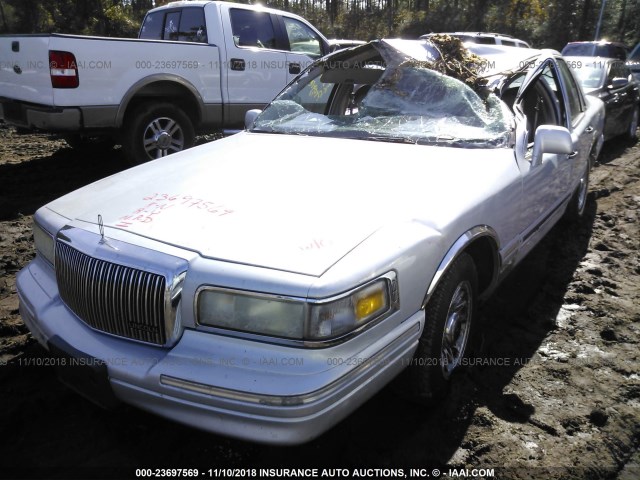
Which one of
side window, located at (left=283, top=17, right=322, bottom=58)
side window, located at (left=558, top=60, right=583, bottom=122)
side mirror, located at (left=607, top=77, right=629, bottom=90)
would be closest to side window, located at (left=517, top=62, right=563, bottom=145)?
side window, located at (left=558, top=60, right=583, bottom=122)

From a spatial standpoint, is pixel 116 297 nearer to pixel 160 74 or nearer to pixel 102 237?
pixel 102 237

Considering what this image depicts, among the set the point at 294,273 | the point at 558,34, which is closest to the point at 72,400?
the point at 294,273

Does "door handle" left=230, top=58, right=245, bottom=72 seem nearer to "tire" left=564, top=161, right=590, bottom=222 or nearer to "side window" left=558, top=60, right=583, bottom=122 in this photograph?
"side window" left=558, top=60, right=583, bottom=122

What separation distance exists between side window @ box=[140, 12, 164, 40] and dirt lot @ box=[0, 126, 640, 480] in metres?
4.67

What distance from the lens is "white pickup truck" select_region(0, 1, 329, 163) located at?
5.44 m

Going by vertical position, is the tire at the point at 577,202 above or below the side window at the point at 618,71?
below

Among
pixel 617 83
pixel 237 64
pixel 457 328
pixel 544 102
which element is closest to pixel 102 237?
pixel 457 328

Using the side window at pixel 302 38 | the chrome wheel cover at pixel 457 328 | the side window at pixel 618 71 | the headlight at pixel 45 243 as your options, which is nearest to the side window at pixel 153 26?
the side window at pixel 302 38

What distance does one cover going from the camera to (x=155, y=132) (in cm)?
620

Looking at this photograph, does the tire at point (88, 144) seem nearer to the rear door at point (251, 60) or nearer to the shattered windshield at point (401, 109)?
the rear door at point (251, 60)

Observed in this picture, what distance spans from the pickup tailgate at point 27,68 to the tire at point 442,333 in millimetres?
4813

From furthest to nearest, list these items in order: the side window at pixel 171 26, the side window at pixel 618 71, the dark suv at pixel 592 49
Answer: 1. the dark suv at pixel 592 49
2. the side window at pixel 618 71
3. the side window at pixel 171 26

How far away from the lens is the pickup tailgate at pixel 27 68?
17.6ft

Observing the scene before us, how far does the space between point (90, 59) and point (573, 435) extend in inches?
218
